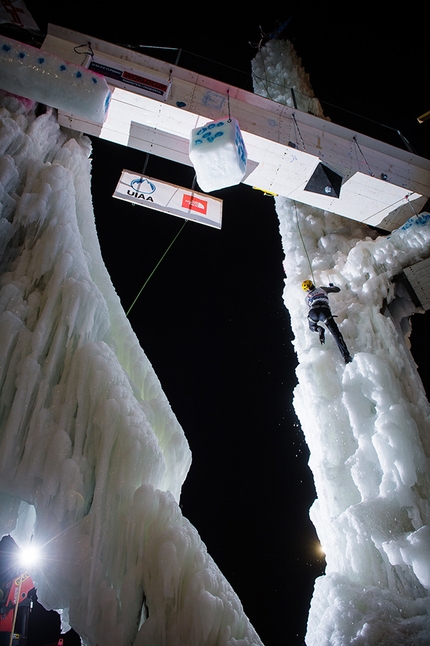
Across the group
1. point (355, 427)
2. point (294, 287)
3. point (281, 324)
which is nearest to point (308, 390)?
point (355, 427)

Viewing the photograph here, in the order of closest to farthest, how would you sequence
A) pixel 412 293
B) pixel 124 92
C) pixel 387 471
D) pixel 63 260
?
pixel 63 260, pixel 387 471, pixel 124 92, pixel 412 293

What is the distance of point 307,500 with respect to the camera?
1107 cm

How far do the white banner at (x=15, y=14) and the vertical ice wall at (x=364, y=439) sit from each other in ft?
18.1

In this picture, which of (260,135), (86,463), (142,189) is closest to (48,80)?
(142,189)

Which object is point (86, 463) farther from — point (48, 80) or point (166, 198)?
point (48, 80)

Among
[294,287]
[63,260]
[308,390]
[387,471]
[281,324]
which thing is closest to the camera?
[63,260]

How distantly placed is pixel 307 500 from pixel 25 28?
12782 mm

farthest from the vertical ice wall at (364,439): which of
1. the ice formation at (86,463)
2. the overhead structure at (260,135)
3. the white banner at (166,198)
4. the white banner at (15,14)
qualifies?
the white banner at (15,14)

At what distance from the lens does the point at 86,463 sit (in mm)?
2889

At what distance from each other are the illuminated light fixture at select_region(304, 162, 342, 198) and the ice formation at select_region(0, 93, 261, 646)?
421 cm

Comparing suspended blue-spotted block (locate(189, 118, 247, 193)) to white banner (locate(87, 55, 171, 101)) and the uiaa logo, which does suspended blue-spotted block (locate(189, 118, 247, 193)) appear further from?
white banner (locate(87, 55, 171, 101))

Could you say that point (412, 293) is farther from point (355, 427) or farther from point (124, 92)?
point (124, 92)

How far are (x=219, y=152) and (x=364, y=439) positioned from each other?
4015 millimetres

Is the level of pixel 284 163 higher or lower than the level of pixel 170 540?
higher
